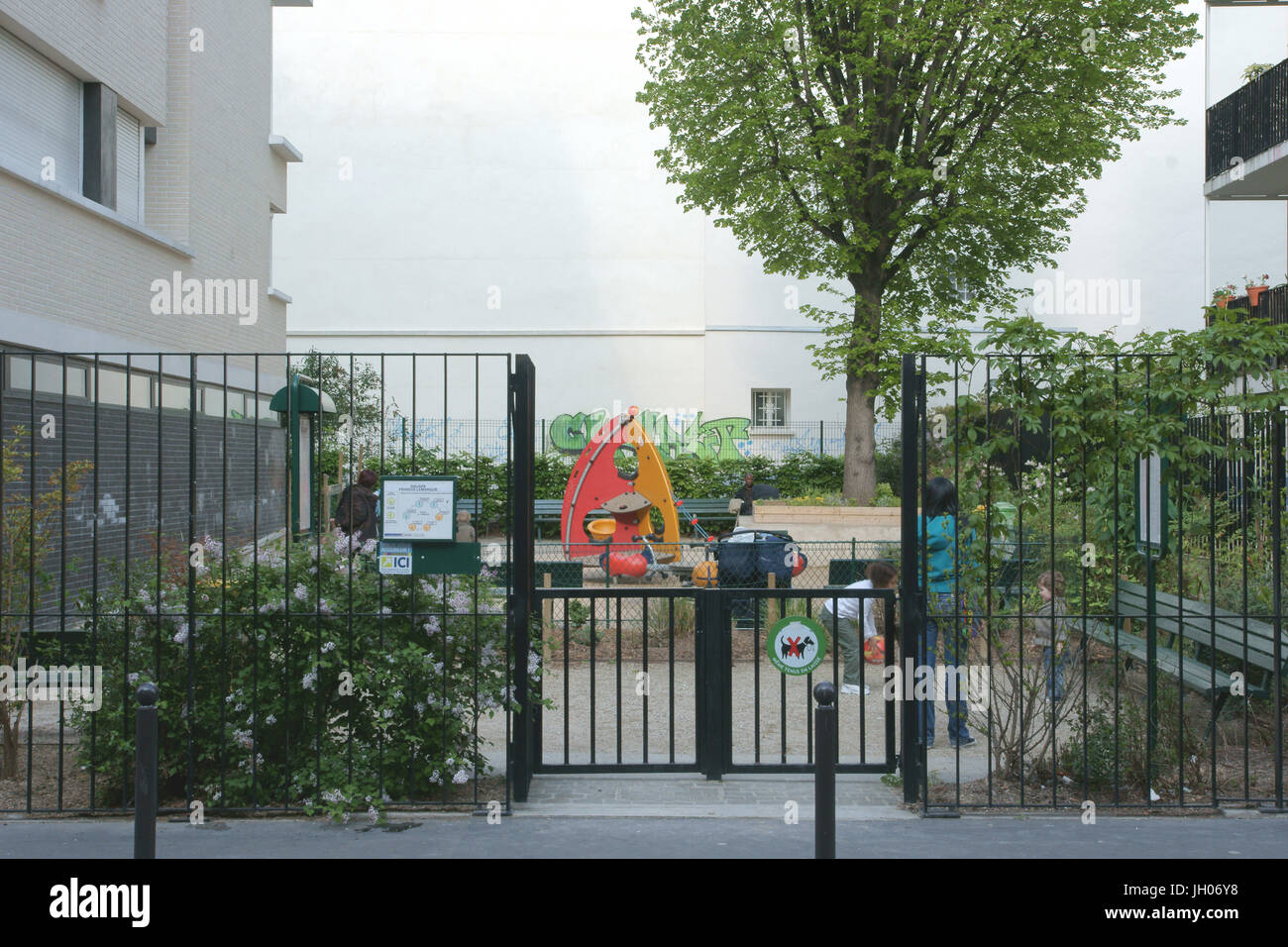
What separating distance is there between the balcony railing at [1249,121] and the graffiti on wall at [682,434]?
13555 millimetres

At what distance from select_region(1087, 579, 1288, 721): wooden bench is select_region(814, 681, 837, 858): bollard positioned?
2785mm

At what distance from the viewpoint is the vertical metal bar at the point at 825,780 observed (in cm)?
441

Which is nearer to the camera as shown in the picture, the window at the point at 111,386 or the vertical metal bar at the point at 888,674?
the vertical metal bar at the point at 888,674

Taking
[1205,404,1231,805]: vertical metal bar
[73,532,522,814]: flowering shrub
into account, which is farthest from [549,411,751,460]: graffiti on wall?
[73,532,522,814]: flowering shrub

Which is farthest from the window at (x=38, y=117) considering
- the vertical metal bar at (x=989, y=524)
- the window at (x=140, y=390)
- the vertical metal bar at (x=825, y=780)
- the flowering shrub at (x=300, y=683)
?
the vertical metal bar at (x=825, y=780)

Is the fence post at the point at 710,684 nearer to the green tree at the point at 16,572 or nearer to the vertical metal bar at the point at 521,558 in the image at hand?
the vertical metal bar at the point at 521,558

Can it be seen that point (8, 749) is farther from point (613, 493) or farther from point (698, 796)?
point (613, 493)

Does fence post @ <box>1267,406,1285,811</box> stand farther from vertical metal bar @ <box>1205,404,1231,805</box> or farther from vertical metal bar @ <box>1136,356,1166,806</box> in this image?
vertical metal bar @ <box>1136,356,1166,806</box>

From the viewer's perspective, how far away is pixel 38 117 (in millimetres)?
11938

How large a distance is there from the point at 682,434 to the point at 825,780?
85.5 feet

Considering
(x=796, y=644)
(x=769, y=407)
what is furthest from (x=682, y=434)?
(x=796, y=644)

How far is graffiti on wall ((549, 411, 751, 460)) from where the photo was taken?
29.8 m

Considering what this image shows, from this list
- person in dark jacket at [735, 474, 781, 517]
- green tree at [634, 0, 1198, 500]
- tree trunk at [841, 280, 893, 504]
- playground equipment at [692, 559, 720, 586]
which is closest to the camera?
playground equipment at [692, 559, 720, 586]
